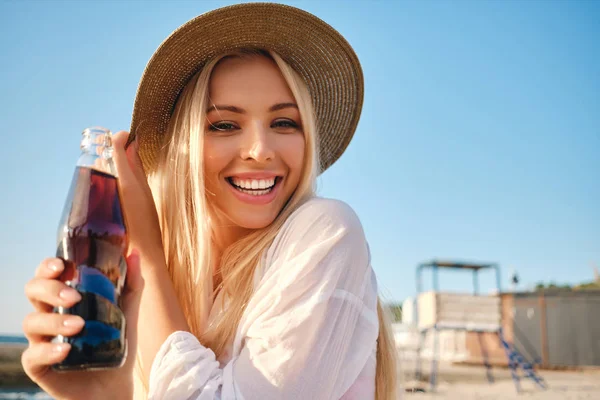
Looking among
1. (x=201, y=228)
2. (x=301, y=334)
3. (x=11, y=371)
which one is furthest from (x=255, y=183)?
(x=11, y=371)

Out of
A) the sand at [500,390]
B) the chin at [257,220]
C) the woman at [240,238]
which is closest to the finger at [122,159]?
the woman at [240,238]

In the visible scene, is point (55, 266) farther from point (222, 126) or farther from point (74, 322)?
point (222, 126)

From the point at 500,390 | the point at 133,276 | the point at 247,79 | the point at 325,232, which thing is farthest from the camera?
the point at 500,390

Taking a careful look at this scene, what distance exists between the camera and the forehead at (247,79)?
218 centimetres

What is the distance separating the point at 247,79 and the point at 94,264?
1.21 metres

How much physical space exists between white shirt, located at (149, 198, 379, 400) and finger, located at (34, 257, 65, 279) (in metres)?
0.48

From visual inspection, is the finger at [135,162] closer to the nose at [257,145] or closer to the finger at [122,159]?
the finger at [122,159]

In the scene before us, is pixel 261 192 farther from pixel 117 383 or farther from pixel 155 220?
pixel 117 383

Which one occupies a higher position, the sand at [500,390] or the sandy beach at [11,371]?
the sand at [500,390]

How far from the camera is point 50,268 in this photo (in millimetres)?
1135

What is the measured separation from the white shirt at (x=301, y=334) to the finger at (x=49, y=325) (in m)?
0.42

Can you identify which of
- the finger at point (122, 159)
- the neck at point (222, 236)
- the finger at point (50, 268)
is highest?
the finger at point (122, 159)

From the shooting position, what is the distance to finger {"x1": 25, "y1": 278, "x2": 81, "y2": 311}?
3.60 feet

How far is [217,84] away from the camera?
7.45 ft
